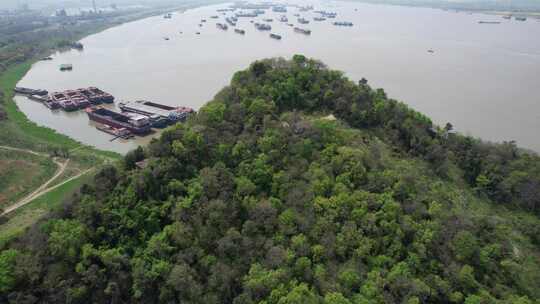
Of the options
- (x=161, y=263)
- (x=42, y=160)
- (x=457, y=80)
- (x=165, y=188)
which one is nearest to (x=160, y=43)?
(x=42, y=160)

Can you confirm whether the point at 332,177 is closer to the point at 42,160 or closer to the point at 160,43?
the point at 42,160

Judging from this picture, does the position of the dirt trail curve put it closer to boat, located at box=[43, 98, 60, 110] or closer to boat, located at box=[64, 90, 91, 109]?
boat, located at box=[64, 90, 91, 109]

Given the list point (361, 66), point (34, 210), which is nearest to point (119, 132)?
point (34, 210)

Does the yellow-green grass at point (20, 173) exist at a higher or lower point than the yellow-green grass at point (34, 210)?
higher

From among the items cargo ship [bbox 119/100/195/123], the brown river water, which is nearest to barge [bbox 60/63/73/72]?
the brown river water

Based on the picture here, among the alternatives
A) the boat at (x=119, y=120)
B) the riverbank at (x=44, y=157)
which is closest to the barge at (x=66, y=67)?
the riverbank at (x=44, y=157)

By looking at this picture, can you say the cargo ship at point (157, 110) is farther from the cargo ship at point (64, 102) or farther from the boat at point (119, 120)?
the cargo ship at point (64, 102)
